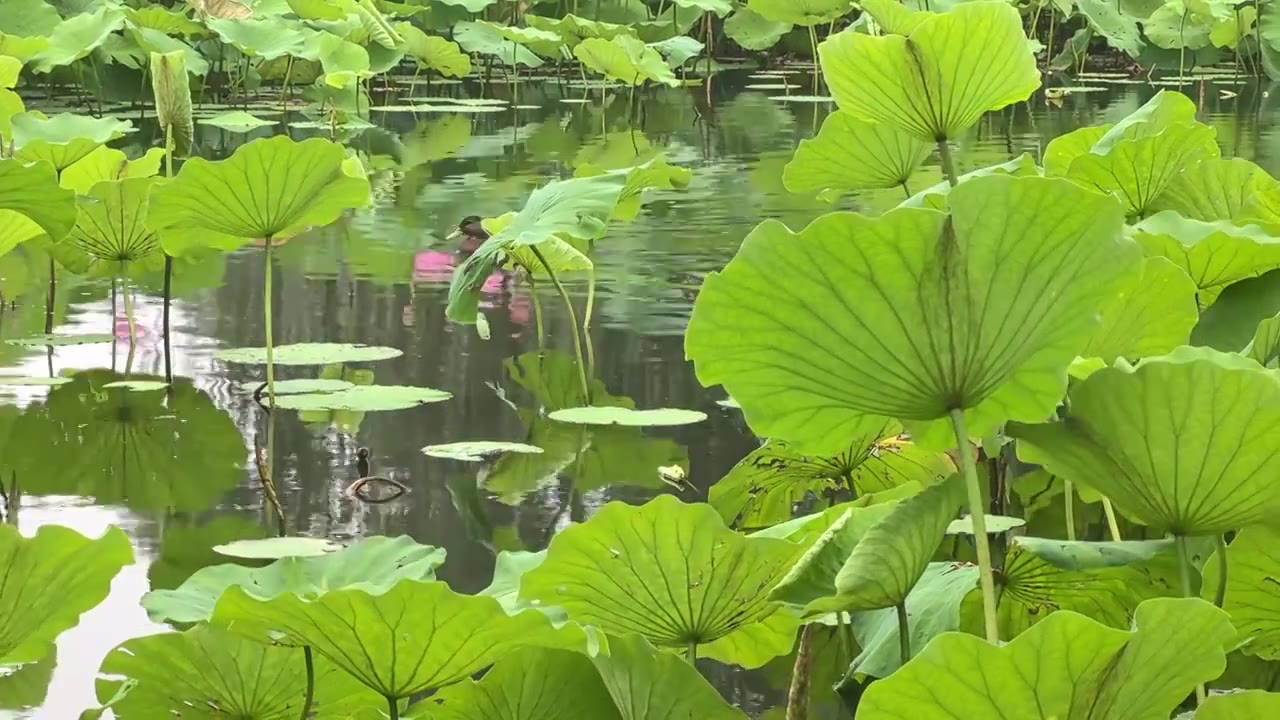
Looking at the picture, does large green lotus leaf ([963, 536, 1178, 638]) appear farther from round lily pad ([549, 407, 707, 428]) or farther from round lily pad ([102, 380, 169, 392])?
round lily pad ([102, 380, 169, 392])

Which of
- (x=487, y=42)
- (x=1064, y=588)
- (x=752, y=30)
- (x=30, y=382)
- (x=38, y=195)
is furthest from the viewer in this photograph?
(x=752, y=30)

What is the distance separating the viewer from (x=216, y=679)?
79cm

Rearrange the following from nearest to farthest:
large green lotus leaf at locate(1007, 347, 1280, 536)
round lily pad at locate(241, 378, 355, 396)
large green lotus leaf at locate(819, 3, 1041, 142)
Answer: large green lotus leaf at locate(1007, 347, 1280, 536)
large green lotus leaf at locate(819, 3, 1041, 142)
round lily pad at locate(241, 378, 355, 396)

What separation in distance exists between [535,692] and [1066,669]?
251 millimetres

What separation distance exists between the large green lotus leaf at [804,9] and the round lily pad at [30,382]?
5.28 meters

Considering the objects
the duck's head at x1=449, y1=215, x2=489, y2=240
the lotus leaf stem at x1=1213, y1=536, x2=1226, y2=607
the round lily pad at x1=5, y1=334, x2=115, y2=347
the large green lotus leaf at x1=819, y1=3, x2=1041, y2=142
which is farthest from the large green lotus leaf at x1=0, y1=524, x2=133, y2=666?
the duck's head at x1=449, y1=215, x2=489, y2=240

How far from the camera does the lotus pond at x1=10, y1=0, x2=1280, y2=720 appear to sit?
69cm

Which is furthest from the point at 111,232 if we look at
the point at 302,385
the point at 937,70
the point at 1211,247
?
the point at 1211,247

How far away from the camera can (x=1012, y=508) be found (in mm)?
1410

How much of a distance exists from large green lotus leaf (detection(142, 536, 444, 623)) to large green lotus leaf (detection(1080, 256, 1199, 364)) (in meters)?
0.41

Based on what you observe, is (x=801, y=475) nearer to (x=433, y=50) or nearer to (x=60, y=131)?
(x=60, y=131)

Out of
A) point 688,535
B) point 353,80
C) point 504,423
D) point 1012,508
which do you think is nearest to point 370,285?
point 504,423

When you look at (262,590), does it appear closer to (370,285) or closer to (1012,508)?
(1012,508)

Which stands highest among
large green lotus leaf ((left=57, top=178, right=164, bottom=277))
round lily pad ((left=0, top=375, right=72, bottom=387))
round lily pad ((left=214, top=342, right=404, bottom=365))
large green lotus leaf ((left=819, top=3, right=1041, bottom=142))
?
large green lotus leaf ((left=819, top=3, right=1041, bottom=142))
